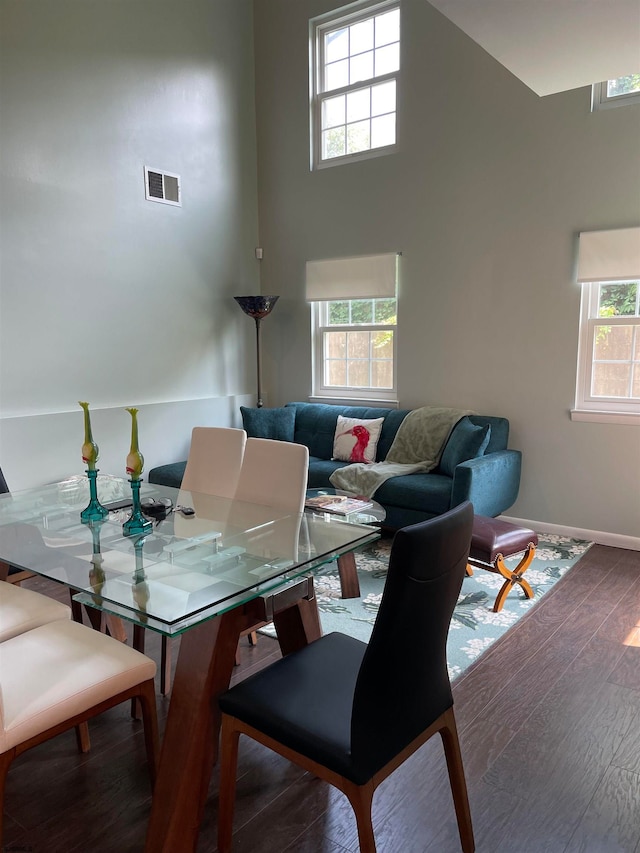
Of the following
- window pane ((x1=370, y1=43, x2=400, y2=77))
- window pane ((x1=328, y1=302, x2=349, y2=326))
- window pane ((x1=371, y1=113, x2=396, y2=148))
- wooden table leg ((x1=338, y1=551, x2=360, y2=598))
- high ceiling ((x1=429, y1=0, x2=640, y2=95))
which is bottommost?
wooden table leg ((x1=338, y1=551, x2=360, y2=598))

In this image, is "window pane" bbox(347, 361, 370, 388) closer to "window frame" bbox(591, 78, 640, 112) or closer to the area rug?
the area rug

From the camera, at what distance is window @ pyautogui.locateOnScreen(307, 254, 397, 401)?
5.04 m

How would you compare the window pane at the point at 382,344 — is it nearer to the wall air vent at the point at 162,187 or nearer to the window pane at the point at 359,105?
the window pane at the point at 359,105

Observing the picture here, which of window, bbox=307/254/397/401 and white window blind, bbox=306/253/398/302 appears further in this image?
window, bbox=307/254/397/401

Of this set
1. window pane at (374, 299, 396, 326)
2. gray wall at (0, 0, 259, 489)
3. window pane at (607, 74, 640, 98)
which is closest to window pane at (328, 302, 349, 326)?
window pane at (374, 299, 396, 326)

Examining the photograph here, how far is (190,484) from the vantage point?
10.3ft

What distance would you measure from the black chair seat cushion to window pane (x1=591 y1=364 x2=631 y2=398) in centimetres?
304

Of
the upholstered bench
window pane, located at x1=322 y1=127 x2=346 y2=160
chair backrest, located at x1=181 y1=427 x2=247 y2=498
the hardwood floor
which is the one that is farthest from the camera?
window pane, located at x1=322 y1=127 x2=346 y2=160

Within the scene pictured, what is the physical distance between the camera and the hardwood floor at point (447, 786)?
5.66 feet

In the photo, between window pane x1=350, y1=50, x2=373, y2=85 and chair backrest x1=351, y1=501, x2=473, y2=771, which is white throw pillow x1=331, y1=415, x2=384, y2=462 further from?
chair backrest x1=351, y1=501, x2=473, y2=771

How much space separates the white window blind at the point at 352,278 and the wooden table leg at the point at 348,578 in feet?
7.92

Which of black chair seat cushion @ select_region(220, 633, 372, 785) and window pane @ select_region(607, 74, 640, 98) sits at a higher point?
window pane @ select_region(607, 74, 640, 98)

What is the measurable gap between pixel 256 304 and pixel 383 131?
1.71 meters

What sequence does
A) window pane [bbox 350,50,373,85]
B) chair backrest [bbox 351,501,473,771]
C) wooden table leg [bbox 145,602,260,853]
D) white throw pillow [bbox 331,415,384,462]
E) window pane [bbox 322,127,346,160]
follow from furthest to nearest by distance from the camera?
window pane [bbox 322,127,346,160] < window pane [bbox 350,50,373,85] < white throw pillow [bbox 331,415,384,462] < wooden table leg [bbox 145,602,260,853] < chair backrest [bbox 351,501,473,771]
